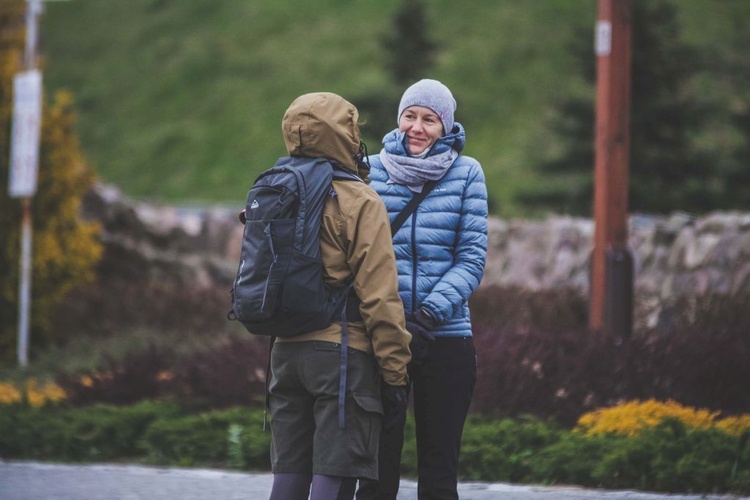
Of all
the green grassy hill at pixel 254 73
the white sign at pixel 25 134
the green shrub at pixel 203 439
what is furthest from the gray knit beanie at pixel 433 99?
the green grassy hill at pixel 254 73

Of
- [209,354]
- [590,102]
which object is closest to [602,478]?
[209,354]

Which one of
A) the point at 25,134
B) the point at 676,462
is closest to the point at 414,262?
the point at 676,462

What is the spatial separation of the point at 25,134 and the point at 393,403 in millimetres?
9382

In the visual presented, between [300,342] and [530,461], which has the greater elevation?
[300,342]

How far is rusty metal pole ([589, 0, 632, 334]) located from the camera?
972cm

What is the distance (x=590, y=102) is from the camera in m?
22.3

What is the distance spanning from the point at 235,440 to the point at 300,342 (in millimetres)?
3385

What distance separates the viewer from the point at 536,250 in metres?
16.7

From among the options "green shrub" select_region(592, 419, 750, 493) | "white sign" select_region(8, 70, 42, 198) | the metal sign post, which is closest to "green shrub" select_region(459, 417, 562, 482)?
"green shrub" select_region(592, 419, 750, 493)

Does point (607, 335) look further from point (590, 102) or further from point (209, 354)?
point (590, 102)

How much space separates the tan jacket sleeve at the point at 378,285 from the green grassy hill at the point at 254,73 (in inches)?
1181

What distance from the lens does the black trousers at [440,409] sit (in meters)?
4.84

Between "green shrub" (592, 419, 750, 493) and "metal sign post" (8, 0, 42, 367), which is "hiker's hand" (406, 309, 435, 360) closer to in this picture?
"green shrub" (592, 419, 750, 493)

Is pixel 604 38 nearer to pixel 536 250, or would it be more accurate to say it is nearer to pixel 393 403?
pixel 393 403
